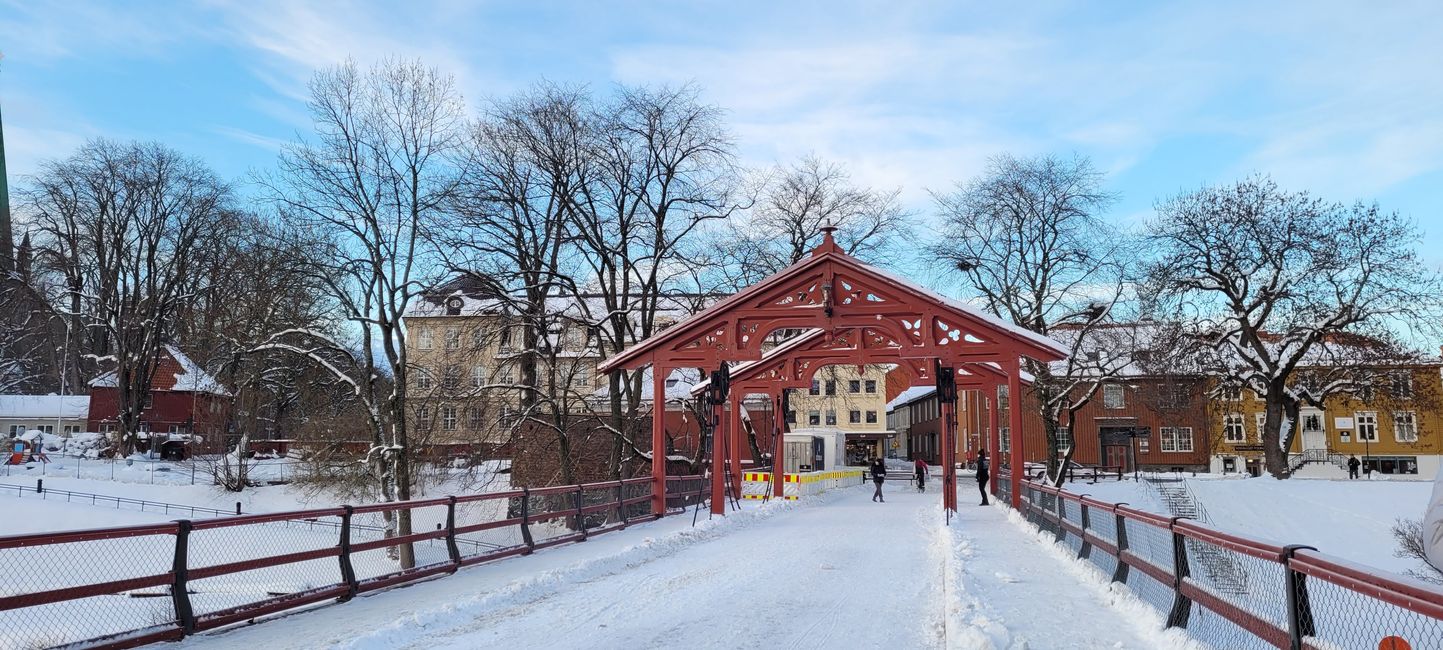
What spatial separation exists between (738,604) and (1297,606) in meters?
5.33

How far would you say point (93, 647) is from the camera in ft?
22.9

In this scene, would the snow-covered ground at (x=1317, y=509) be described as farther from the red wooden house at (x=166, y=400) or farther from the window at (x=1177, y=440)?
the red wooden house at (x=166, y=400)

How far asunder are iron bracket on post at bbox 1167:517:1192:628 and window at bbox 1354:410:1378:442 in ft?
194

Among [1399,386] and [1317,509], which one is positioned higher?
[1399,386]

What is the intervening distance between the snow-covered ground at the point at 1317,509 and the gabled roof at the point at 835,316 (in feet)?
32.5

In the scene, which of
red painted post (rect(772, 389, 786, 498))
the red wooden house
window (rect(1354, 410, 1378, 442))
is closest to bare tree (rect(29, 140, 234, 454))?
the red wooden house

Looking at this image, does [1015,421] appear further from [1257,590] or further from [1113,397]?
[1113,397]

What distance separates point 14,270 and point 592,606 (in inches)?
2079

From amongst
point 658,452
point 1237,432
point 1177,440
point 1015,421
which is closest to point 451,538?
point 658,452

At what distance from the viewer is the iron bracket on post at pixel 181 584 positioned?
789 centimetres

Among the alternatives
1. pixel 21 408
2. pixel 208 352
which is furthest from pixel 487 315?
pixel 21 408

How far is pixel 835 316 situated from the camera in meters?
19.8

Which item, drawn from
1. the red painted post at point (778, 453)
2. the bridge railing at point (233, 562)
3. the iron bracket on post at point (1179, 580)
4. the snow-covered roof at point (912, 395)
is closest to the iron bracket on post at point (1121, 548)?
the iron bracket on post at point (1179, 580)

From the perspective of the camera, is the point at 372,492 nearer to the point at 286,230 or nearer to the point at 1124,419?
the point at 286,230
